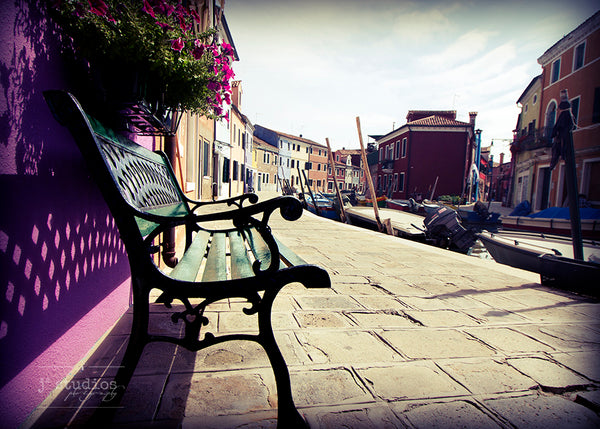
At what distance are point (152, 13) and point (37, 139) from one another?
71 cm

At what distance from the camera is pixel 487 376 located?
61.8 inches

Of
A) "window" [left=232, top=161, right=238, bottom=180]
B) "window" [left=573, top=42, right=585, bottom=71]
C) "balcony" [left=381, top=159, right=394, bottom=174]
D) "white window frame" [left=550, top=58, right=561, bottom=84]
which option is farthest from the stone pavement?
"balcony" [left=381, top=159, right=394, bottom=174]

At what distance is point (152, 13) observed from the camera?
140 cm

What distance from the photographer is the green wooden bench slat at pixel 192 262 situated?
129cm

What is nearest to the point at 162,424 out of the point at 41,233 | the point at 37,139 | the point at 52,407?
the point at 52,407

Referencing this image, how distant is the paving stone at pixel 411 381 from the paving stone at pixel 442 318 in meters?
0.61

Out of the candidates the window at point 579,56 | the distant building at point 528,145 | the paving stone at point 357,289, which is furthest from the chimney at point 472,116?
the paving stone at point 357,289

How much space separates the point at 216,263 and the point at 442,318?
168cm

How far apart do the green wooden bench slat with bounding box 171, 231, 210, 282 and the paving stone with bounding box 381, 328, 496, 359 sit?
1199 mm

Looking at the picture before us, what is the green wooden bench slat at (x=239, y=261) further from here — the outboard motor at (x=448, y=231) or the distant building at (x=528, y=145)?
the distant building at (x=528, y=145)

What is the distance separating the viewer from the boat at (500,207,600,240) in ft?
28.5

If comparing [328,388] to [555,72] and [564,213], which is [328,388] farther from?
[555,72]

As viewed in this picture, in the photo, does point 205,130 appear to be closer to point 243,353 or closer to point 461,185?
point 243,353

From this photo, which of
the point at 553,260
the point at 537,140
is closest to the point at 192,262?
the point at 553,260
